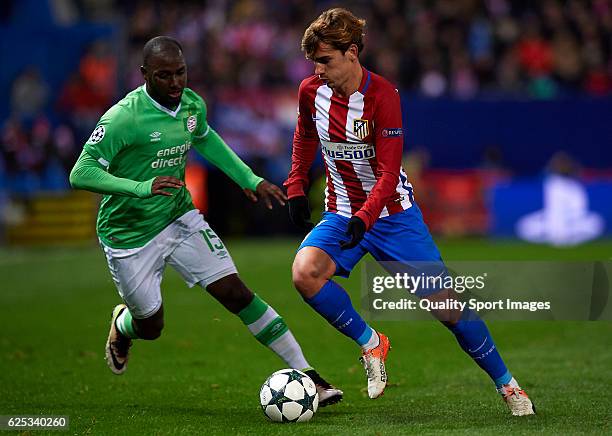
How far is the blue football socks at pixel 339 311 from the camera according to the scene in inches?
272

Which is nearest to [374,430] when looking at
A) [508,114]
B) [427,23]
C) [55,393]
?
[55,393]

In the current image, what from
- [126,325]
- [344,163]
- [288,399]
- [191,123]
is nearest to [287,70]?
[126,325]

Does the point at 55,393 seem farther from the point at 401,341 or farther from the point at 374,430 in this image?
the point at 401,341

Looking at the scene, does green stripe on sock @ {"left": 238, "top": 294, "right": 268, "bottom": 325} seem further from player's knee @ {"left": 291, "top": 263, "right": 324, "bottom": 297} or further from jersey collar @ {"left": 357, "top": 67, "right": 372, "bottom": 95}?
jersey collar @ {"left": 357, "top": 67, "right": 372, "bottom": 95}

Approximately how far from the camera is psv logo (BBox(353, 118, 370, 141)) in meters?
6.84

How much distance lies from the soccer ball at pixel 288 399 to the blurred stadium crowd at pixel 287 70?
13.8 metres

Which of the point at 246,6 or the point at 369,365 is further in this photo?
the point at 246,6

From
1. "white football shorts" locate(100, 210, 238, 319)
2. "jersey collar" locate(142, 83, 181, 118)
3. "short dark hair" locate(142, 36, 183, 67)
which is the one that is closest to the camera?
"short dark hair" locate(142, 36, 183, 67)

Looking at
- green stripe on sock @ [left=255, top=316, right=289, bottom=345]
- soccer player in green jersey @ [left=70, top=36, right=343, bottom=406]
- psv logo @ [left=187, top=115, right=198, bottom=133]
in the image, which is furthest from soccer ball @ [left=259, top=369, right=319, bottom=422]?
psv logo @ [left=187, top=115, right=198, bottom=133]

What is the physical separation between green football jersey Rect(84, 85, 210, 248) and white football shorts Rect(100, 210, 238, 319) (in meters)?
0.06

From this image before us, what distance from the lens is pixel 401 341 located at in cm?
1050

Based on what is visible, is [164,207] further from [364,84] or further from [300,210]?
[364,84]

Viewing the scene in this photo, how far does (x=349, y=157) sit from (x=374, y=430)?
1.65 meters

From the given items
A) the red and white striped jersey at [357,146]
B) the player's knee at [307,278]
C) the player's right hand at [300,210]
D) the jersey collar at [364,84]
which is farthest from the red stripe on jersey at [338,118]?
the player's knee at [307,278]
